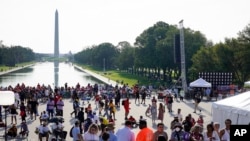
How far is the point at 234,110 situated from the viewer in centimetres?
1786

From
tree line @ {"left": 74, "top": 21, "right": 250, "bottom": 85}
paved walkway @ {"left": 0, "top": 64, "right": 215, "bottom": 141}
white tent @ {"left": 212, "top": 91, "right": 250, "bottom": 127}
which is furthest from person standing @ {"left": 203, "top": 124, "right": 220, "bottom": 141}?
tree line @ {"left": 74, "top": 21, "right": 250, "bottom": 85}

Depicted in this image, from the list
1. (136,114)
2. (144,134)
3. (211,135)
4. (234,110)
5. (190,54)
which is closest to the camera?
(144,134)

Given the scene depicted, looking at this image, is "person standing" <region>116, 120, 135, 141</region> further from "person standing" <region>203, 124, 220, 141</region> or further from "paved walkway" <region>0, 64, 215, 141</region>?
"paved walkway" <region>0, 64, 215, 141</region>

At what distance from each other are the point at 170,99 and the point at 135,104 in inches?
249

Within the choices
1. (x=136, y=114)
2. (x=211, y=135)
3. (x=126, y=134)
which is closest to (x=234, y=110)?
(x=211, y=135)

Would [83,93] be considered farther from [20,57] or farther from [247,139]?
[20,57]

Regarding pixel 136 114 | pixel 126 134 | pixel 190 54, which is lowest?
pixel 136 114

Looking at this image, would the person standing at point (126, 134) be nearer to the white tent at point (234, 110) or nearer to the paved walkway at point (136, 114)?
the white tent at point (234, 110)

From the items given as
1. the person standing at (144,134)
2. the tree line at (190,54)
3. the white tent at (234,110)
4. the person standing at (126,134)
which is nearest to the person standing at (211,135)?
the person standing at (144,134)

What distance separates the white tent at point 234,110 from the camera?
17.1 metres

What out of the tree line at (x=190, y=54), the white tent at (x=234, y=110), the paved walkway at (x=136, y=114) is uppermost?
the tree line at (x=190, y=54)

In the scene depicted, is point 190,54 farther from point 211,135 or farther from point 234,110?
point 211,135

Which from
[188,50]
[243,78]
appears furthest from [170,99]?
[188,50]

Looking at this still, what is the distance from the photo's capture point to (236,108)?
17.7m
